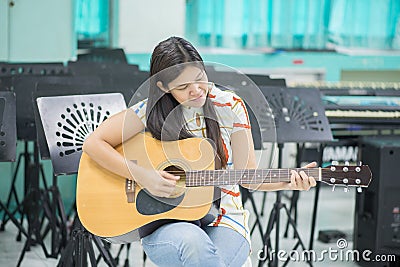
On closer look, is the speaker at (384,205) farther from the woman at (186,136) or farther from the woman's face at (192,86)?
the woman's face at (192,86)

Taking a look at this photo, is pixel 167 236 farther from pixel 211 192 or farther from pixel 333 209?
pixel 333 209

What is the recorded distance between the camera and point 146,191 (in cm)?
239

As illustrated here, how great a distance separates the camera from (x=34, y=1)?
4.93 meters

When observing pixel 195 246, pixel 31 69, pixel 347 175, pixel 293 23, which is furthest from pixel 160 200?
pixel 293 23

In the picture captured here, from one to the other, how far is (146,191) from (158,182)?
7 centimetres

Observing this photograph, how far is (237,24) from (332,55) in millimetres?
794

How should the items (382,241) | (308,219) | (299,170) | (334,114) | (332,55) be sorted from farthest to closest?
(332,55) < (308,219) < (334,114) < (382,241) < (299,170)

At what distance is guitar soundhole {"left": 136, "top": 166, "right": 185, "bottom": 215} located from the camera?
93.0 inches

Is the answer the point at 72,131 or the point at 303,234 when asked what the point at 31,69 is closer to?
the point at 72,131

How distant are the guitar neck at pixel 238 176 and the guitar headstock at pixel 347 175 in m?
0.04

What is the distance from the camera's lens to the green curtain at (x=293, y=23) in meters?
5.98

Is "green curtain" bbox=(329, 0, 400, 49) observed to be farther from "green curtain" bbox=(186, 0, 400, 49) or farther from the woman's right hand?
the woman's right hand

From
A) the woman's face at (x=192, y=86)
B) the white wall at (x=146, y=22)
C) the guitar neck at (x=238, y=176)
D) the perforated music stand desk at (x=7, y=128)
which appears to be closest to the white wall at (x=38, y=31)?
the white wall at (x=146, y=22)

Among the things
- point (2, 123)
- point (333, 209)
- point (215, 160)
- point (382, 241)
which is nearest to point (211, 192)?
point (215, 160)
